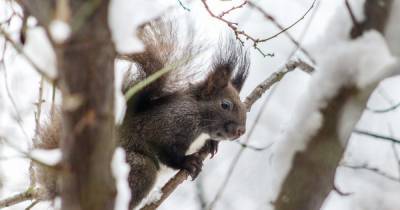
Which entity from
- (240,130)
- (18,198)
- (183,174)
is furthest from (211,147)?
(18,198)

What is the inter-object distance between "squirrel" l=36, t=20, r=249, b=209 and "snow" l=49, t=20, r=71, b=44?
8.58 ft

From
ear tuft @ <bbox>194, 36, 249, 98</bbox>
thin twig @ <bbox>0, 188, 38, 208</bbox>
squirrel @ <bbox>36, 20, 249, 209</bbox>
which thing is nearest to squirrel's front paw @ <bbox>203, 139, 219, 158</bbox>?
squirrel @ <bbox>36, 20, 249, 209</bbox>

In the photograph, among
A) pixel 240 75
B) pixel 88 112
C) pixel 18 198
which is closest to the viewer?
pixel 88 112

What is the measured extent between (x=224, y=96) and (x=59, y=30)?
120 inches

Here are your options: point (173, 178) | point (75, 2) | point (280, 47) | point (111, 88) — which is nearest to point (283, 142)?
point (111, 88)

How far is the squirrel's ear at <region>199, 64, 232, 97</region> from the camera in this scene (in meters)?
4.35

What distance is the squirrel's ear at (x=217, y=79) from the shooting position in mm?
4348

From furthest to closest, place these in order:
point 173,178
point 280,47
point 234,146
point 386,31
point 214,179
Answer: point 280,47, point 234,146, point 214,179, point 173,178, point 386,31

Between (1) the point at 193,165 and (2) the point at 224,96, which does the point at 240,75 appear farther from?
(1) the point at 193,165

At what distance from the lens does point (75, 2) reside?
145cm

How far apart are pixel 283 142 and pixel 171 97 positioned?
2591mm

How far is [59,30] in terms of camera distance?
4.26 ft

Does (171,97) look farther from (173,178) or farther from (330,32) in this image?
(330,32)

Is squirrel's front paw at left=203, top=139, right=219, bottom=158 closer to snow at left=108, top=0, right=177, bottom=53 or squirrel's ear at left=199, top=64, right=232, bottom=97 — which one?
squirrel's ear at left=199, top=64, right=232, bottom=97
